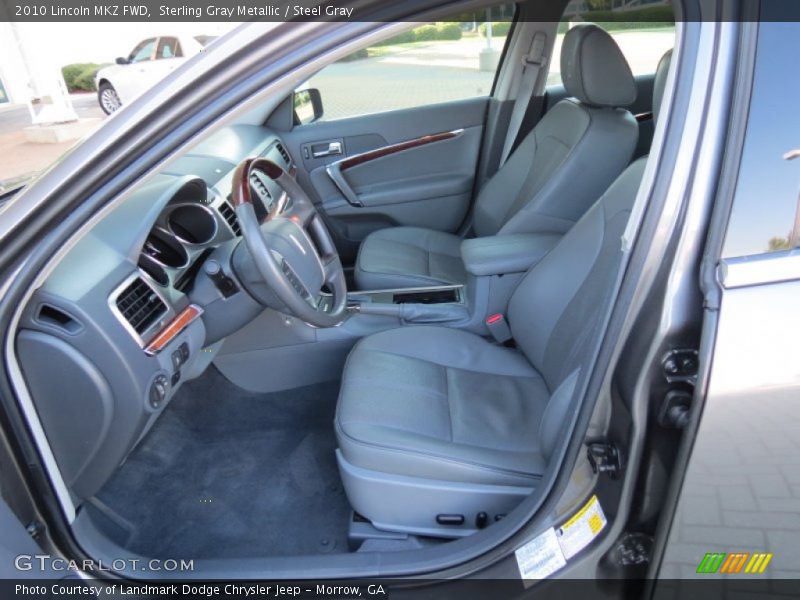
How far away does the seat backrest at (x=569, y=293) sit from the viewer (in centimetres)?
130

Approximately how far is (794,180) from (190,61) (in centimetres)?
91

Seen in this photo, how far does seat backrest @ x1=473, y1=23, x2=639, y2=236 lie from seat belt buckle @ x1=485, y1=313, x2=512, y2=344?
1.39ft

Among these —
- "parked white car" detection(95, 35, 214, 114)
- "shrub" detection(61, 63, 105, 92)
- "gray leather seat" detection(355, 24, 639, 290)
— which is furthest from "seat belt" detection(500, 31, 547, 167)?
"shrub" detection(61, 63, 105, 92)

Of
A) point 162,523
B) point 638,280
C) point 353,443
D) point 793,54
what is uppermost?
point 793,54

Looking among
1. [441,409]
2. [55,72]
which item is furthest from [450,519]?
[55,72]

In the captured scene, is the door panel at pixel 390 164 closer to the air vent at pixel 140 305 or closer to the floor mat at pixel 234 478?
the floor mat at pixel 234 478

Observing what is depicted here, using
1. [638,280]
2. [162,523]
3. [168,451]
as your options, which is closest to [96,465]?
[162,523]

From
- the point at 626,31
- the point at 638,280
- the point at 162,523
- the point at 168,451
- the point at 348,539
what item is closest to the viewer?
the point at 638,280

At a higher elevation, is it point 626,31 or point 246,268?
point 626,31

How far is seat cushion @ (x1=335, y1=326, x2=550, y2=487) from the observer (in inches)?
50.5

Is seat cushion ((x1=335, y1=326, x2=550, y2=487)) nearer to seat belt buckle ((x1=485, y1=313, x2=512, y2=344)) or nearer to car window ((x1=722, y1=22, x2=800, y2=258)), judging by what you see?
seat belt buckle ((x1=485, y1=313, x2=512, y2=344))

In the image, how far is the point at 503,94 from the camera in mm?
2959

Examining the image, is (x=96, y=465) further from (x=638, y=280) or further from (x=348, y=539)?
(x=638, y=280)

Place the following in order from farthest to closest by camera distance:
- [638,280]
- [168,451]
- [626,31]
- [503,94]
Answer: [503,94] → [626,31] → [168,451] → [638,280]
